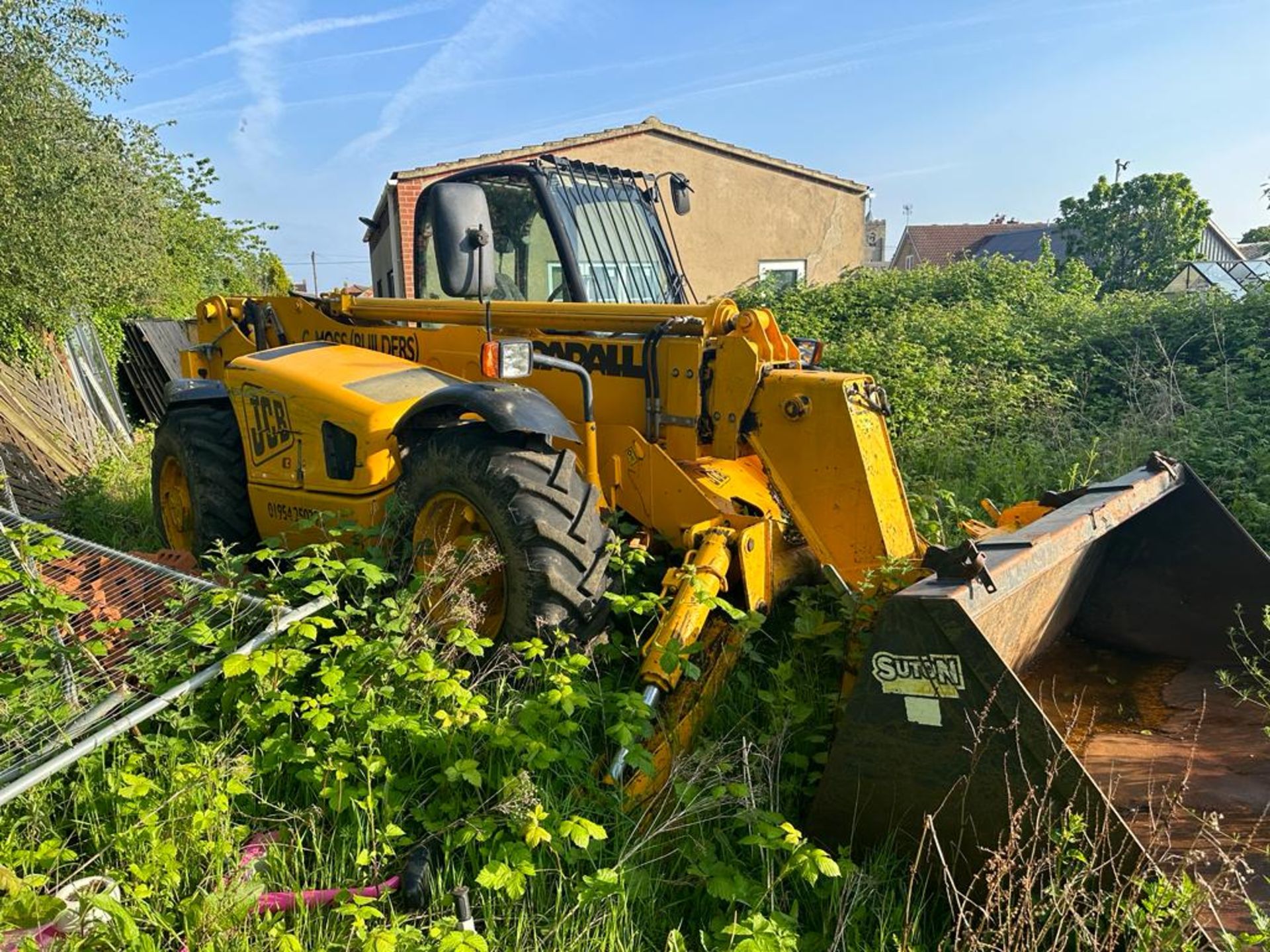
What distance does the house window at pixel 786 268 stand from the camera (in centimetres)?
2161

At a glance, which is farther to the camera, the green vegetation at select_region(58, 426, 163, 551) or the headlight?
the green vegetation at select_region(58, 426, 163, 551)

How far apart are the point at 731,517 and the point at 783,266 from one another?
19356 millimetres

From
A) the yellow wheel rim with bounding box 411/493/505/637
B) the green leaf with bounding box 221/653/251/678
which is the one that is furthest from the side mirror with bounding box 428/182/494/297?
the green leaf with bounding box 221/653/251/678

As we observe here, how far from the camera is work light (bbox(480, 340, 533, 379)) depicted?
375 cm

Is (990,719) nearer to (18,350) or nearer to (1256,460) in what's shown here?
(1256,460)

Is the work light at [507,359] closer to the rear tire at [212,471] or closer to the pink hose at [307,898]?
the pink hose at [307,898]

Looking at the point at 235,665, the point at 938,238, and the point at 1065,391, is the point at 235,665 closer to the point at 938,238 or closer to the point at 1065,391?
the point at 1065,391

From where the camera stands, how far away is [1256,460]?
6.51 metres

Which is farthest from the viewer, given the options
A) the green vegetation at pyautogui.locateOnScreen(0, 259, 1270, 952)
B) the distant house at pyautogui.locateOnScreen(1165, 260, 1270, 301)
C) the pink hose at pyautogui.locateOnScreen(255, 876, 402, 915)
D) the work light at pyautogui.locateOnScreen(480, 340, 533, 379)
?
the distant house at pyautogui.locateOnScreen(1165, 260, 1270, 301)

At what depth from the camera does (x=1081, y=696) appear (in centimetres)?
354

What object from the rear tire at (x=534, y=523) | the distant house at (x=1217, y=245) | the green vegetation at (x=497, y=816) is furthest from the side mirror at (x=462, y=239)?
the distant house at (x=1217, y=245)

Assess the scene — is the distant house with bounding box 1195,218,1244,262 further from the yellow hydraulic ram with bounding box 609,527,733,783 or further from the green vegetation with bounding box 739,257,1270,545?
the yellow hydraulic ram with bounding box 609,527,733,783

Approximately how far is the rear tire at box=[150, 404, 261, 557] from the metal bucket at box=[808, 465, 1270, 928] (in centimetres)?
378

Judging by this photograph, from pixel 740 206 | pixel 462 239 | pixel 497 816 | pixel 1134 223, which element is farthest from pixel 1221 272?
pixel 497 816
